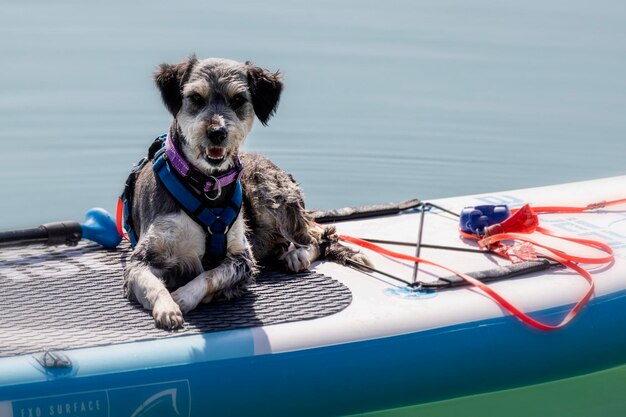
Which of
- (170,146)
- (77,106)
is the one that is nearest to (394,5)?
(77,106)

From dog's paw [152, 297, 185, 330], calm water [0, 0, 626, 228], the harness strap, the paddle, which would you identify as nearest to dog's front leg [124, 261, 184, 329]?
dog's paw [152, 297, 185, 330]

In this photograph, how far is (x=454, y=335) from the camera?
5645 millimetres

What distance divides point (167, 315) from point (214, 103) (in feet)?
3.63

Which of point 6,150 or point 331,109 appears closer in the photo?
point 6,150

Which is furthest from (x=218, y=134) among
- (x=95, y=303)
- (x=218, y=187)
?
(x=95, y=303)

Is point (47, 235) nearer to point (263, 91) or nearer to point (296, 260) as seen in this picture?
point (296, 260)

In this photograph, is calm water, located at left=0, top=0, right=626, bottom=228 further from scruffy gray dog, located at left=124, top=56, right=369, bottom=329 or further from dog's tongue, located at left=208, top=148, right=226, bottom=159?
dog's tongue, located at left=208, top=148, right=226, bottom=159

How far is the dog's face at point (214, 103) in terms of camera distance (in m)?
5.33

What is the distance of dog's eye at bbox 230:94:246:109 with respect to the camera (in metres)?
5.49

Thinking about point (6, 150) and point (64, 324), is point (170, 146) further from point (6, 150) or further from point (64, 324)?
point (6, 150)

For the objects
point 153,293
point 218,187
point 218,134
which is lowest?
point 153,293

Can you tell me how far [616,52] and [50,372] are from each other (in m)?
11.2

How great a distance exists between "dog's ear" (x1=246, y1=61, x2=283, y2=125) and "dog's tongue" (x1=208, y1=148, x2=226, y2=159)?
15.1 inches

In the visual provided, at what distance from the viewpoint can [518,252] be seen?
21.1 ft
